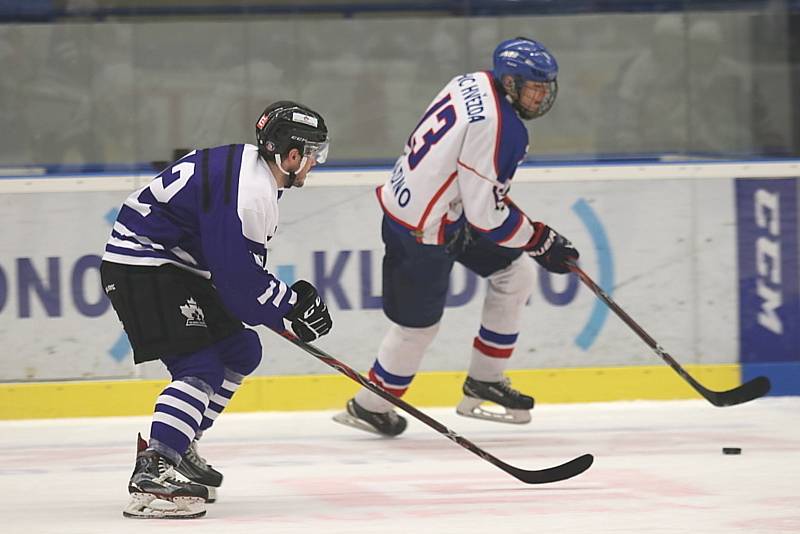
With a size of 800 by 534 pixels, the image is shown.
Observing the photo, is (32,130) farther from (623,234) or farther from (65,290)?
(623,234)

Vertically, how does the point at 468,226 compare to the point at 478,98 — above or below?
below

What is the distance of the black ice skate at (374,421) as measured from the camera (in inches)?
187

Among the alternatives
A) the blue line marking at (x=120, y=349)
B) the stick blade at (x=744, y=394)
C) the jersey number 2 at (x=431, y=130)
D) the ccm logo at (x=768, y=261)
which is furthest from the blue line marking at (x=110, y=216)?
the ccm logo at (x=768, y=261)

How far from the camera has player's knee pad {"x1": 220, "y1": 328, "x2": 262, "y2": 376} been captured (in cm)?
356

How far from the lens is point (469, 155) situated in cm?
445

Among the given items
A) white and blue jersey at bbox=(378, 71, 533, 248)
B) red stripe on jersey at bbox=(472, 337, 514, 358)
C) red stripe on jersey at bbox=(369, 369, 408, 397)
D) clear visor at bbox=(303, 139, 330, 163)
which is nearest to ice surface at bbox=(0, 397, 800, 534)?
red stripe on jersey at bbox=(369, 369, 408, 397)

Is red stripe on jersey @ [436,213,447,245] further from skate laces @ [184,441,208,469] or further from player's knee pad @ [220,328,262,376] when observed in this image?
skate laces @ [184,441,208,469]

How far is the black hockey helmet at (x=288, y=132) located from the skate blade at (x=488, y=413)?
1.63m

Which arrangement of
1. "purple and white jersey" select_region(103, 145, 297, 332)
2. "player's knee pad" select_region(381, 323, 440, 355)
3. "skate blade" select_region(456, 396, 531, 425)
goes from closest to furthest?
"purple and white jersey" select_region(103, 145, 297, 332) → "player's knee pad" select_region(381, 323, 440, 355) → "skate blade" select_region(456, 396, 531, 425)

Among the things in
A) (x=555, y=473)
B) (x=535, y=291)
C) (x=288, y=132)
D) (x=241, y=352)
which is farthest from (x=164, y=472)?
(x=535, y=291)

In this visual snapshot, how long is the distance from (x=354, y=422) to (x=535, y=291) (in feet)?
3.16

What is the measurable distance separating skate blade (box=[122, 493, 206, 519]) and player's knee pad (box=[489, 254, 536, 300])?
1.66 m

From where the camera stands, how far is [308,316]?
3449 millimetres

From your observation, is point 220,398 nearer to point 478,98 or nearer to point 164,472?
point 164,472
